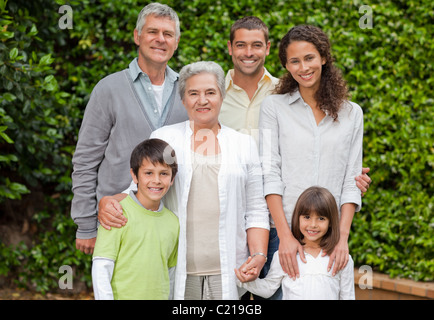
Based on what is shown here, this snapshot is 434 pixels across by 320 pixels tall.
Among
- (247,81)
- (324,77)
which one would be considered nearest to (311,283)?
(324,77)

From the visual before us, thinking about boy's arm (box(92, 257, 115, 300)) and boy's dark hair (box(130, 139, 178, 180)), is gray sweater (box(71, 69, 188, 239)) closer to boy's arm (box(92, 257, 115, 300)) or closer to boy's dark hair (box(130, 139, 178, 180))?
boy's dark hair (box(130, 139, 178, 180))

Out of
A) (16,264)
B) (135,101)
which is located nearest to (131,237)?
(135,101)

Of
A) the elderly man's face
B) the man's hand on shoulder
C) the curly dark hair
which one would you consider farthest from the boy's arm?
the curly dark hair

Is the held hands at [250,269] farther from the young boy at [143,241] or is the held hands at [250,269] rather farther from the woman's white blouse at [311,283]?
the young boy at [143,241]

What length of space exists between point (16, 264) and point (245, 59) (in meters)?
2.85

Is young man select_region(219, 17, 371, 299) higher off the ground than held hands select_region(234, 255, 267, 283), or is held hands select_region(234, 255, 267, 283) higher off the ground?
young man select_region(219, 17, 371, 299)

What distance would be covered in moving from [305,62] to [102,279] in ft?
4.79

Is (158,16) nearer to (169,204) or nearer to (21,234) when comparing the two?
(169,204)

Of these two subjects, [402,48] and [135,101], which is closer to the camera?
[135,101]

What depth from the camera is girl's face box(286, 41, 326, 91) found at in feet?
9.18

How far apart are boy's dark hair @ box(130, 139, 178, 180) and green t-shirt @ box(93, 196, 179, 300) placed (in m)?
0.22

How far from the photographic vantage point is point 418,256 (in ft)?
14.6

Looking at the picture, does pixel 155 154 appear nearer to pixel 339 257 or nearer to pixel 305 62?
pixel 305 62
